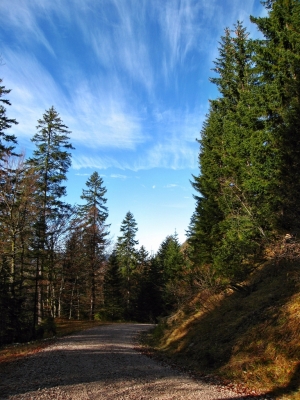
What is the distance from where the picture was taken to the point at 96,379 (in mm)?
7648

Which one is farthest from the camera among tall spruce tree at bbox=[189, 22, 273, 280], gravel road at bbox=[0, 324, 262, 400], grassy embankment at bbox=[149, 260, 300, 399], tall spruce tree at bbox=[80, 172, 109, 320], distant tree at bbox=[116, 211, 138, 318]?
distant tree at bbox=[116, 211, 138, 318]

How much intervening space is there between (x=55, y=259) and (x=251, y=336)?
2010 cm

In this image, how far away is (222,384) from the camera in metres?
7.62

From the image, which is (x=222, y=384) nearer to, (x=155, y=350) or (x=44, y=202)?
(x=155, y=350)

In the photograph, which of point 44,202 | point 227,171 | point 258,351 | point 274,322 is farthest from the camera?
point 44,202

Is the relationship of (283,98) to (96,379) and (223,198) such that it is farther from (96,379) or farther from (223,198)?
(96,379)

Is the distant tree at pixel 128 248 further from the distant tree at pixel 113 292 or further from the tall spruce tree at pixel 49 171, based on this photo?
the tall spruce tree at pixel 49 171

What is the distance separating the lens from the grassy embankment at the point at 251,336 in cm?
732

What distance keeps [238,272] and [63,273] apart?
18173mm

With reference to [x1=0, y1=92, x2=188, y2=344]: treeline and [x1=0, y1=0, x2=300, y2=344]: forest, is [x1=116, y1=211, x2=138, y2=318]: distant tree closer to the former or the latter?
[x1=0, y1=92, x2=188, y2=344]: treeline

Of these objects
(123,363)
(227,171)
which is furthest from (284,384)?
(227,171)

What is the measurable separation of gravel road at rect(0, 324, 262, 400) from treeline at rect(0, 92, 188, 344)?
7048mm

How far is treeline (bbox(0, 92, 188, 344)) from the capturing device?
17.4m

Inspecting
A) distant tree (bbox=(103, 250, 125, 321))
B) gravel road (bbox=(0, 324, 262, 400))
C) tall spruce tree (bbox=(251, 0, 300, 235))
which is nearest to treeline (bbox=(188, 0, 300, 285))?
tall spruce tree (bbox=(251, 0, 300, 235))
